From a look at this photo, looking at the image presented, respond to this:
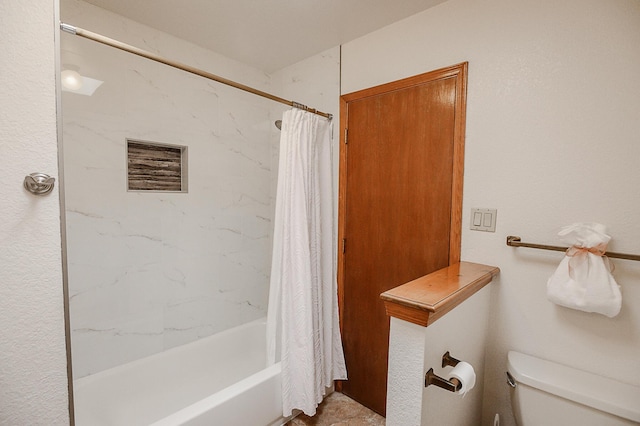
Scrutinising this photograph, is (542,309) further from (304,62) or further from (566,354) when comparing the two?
(304,62)

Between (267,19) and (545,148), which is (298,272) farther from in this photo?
(267,19)

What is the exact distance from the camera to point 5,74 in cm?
75

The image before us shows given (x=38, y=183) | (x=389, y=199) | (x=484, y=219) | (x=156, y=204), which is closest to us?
(x=38, y=183)

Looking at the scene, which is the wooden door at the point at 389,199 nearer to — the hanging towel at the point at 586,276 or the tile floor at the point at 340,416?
the tile floor at the point at 340,416

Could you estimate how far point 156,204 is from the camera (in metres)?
1.90

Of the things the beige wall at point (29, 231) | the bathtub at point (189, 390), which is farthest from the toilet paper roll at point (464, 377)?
the beige wall at point (29, 231)

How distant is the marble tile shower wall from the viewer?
5.31ft

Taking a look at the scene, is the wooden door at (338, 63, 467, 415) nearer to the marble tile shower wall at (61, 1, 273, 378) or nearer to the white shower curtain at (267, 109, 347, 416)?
the white shower curtain at (267, 109, 347, 416)

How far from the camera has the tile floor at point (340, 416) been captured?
1763mm

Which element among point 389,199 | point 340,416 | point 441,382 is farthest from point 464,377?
point 340,416

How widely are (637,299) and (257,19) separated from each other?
90.5 inches

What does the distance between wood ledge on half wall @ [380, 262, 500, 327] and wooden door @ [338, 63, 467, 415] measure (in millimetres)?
274

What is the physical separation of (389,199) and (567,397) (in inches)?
46.2

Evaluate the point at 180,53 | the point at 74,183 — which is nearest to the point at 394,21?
the point at 180,53
